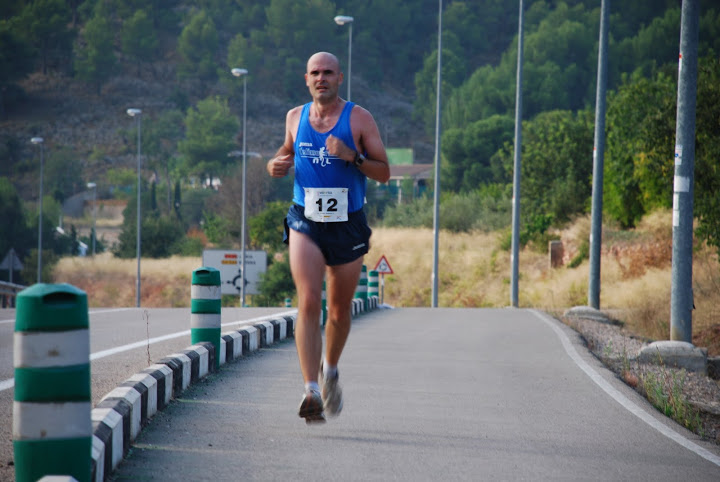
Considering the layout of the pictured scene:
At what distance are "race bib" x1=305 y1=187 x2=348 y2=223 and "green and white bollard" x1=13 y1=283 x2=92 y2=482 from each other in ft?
7.53

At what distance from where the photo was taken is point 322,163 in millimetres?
6293

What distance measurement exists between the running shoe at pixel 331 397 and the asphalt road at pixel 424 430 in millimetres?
113

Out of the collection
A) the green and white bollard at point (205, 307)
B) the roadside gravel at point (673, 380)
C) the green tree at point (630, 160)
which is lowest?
the roadside gravel at point (673, 380)

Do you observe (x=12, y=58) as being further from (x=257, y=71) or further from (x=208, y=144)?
(x=208, y=144)

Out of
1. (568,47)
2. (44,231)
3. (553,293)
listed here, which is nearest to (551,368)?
(553,293)

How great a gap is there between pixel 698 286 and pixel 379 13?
11467cm

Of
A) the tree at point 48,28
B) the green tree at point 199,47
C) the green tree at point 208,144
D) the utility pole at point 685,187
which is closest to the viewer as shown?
the utility pole at point 685,187

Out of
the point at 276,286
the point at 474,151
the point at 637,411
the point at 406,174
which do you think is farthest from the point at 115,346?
the point at 406,174

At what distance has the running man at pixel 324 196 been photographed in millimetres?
6266

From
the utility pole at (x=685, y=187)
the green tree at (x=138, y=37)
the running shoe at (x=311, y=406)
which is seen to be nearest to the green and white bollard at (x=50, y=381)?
the running shoe at (x=311, y=406)

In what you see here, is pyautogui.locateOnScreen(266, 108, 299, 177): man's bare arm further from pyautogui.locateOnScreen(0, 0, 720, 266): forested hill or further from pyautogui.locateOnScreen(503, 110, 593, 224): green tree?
pyautogui.locateOnScreen(0, 0, 720, 266): forested hill

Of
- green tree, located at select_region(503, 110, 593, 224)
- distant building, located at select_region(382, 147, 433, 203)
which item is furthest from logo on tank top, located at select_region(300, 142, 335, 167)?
distant building, located at select_region(382, 147, 433, 203)

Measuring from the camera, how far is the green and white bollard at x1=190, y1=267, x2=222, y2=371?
9133 millimetres

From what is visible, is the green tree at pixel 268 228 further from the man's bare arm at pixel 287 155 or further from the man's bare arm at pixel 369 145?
the man's bare arm at pixel 369 145
